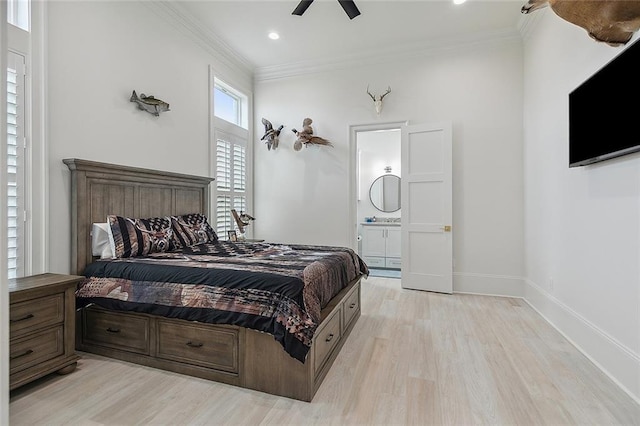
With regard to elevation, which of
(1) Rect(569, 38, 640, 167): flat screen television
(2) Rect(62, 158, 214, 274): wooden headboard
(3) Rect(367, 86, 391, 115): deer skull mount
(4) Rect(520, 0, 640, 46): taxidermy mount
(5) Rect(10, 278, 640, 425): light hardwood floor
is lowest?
(5) Rect(10, 278, 640, 425): light hardwood floor

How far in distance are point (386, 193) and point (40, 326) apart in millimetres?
6057

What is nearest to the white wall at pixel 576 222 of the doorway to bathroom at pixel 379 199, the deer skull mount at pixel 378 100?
the deer skull mount at pixel 378 100

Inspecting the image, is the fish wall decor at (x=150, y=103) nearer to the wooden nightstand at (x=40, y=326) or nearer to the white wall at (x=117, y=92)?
the white wall at (x=117, y=92)

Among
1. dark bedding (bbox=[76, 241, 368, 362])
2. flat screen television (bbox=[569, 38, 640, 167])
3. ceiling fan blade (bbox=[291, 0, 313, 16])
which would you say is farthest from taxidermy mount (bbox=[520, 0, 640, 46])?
dark bedding (bbox=[76, 241, 368, 362])

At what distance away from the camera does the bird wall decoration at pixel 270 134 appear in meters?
5.20

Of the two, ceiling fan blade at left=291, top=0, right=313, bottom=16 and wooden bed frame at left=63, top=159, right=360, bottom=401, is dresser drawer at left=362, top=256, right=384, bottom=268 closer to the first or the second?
wooden bed frame at left=63, top=159, right=360, bottom=401

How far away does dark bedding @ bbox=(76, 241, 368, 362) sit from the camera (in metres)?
1.91

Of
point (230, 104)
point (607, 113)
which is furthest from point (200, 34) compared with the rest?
point (607, 113)

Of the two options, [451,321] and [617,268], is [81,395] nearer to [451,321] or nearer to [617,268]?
[451,321]

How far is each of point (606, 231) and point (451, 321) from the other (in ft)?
5.17

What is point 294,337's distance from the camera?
6.00 feet

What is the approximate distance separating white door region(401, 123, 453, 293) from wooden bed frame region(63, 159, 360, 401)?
5.38 feet

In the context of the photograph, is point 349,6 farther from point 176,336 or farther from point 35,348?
point 35,348

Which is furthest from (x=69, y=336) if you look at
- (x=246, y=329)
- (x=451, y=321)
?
(x=451, y=321)
